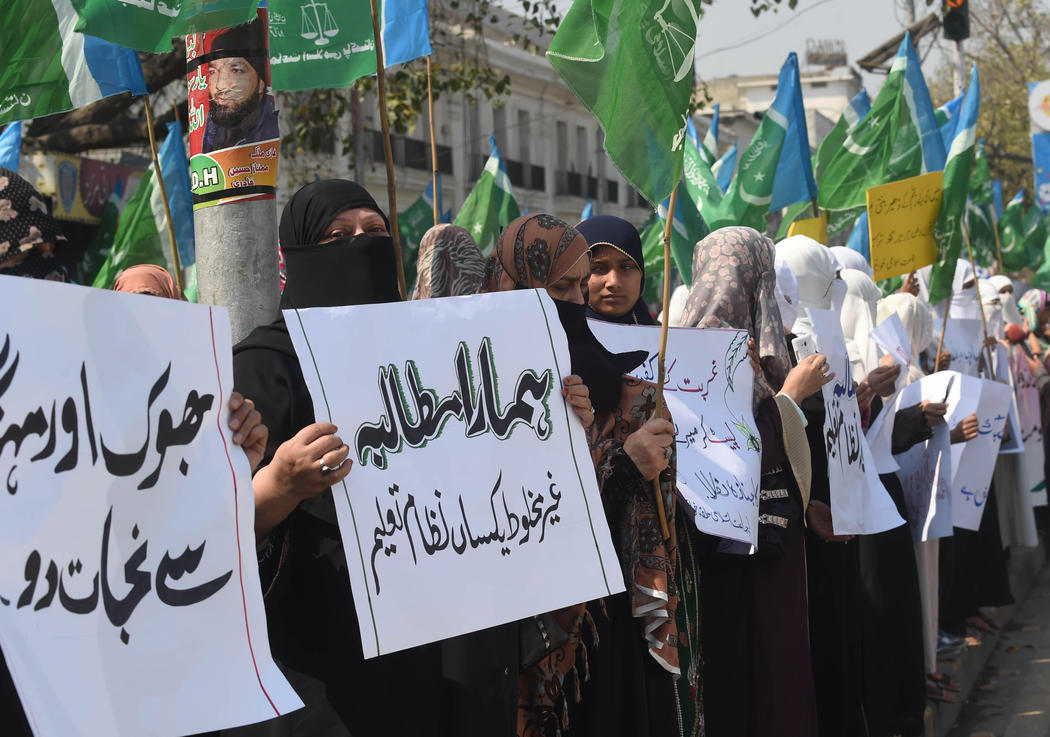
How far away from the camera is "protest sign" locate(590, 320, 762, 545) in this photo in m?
3.28

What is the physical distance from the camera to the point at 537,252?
111 inches

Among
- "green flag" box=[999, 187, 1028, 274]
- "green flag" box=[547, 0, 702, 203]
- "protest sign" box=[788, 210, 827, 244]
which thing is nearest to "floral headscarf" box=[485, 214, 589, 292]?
"green flag" box=[547, 0, 702, 203]

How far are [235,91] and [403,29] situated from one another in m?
2.88

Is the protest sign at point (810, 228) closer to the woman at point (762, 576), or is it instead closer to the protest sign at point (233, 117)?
the woman at point (762, 576)

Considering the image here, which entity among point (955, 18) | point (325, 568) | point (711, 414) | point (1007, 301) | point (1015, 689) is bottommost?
point (1015, 689)

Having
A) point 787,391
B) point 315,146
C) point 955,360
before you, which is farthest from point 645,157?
point 315,146

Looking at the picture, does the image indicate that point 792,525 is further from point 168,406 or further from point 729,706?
point 168,406

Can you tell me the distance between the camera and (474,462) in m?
2.38

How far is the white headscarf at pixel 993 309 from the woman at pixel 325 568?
23.2ft

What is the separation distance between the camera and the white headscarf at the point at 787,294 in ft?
13.6

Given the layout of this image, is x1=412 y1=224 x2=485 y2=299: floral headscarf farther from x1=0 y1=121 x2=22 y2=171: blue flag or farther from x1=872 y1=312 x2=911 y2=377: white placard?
x1=0 y1=121 x2=22 y2=171: blue flag

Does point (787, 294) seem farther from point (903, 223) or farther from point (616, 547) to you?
point (903, 223)

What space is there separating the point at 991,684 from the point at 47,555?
538cm

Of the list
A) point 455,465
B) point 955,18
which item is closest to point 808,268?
point 455,465
